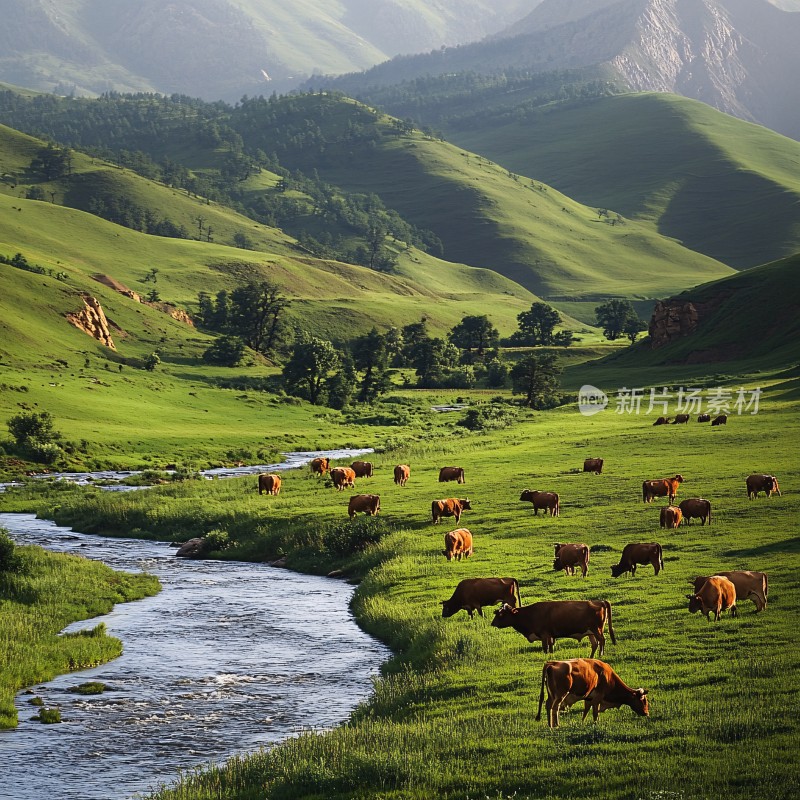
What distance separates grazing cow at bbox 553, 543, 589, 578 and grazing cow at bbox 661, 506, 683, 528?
284 inches

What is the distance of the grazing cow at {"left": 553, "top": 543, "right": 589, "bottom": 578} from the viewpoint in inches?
1315

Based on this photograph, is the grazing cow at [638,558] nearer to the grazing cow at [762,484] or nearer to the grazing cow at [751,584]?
the grazing cow at [751,584]

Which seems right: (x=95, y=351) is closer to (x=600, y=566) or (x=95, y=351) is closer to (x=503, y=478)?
(x=503, y=478)

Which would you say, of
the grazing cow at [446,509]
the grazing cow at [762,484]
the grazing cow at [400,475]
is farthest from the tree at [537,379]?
the grazing cow at [762,484]

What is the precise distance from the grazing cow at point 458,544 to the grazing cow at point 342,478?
22.6 metres

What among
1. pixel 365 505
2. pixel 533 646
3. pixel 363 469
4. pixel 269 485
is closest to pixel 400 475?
pixel 363 469

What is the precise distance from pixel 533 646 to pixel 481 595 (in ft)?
11.4

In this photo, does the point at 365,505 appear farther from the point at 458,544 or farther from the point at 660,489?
the point at 660,489

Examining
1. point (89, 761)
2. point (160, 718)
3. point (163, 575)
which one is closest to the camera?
point (89, 761)

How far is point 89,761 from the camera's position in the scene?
2245 cm

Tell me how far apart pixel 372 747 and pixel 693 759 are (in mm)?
6350

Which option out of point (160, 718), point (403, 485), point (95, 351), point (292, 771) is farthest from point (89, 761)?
point (95, 351)

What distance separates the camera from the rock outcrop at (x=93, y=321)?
143m

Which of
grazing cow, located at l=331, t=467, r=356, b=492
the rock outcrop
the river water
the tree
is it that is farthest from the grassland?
the rock outcrop
